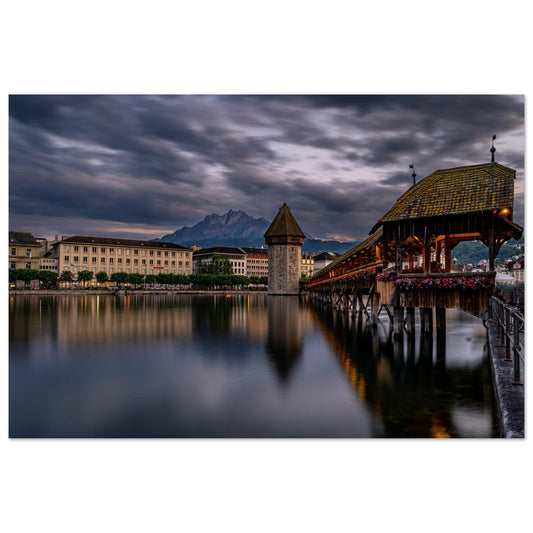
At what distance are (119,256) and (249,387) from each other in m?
96.8

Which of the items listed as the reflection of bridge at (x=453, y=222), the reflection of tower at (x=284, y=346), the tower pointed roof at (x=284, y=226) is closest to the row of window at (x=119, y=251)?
the tower pointed roof at (x=284, y=226)

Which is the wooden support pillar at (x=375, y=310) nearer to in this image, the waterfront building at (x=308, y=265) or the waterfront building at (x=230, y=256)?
the waterfront building at (x=230, y=256)

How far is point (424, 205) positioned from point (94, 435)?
10783mm

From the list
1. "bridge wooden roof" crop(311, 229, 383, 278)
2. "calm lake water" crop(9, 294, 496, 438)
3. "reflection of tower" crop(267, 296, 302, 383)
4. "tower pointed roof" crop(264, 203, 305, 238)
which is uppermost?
"tower pointed roof" crop(264, 203, 305, 238)

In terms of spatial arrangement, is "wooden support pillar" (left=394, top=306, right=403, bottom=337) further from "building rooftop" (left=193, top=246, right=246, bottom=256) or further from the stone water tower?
"building rooftop" (left=193, top=246, right=246, bottom=256)

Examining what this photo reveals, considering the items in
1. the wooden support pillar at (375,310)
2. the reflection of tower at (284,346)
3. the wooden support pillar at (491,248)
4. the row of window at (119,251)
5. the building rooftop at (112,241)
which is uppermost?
the building rooftop at (112,241)

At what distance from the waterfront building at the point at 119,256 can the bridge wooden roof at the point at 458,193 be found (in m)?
88.1

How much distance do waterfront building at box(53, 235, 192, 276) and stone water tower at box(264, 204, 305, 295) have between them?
122ft

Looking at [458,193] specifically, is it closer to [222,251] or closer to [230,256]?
[222,251]

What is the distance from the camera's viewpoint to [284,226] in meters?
82.0

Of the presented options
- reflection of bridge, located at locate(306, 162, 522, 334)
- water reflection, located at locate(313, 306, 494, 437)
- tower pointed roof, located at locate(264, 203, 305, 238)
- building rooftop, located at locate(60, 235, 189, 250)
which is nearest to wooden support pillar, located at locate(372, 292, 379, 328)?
water reflection, located at locate(313, 306, 494, 437)

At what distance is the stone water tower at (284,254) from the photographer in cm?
8069

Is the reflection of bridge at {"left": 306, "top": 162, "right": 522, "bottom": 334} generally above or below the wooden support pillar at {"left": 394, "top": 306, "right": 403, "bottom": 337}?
above

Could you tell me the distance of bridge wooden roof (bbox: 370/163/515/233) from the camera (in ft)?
40.9
